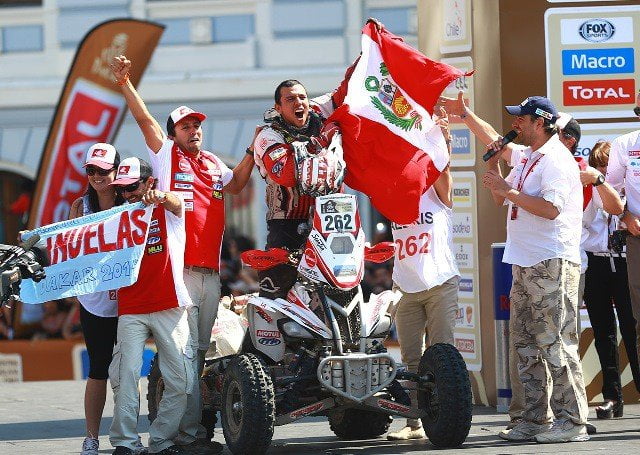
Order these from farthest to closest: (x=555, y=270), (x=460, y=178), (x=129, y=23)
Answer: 1. (x=129, y=23)
2. (x=460, y=178)
3. (x=555, y=270)

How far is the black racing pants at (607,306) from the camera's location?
10.2 meters

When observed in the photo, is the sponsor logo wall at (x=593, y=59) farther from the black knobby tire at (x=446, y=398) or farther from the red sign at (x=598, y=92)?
the black knobby tire at (x=446, y=398)

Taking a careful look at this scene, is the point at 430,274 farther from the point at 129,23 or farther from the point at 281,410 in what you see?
the point at 129,23

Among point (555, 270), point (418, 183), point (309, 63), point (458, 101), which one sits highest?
point (309, 63)

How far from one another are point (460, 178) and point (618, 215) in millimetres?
1656

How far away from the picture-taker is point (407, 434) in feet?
30.6

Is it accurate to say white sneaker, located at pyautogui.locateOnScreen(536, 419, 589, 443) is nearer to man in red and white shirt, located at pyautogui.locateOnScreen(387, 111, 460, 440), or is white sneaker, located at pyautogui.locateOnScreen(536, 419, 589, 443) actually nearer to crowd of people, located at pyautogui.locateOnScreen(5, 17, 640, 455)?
crowd of people, located at pyautogui.locateOnScreen(5, 17, 640, 455)

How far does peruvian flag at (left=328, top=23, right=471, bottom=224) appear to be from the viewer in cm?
912

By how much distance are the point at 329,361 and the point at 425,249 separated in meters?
1.38

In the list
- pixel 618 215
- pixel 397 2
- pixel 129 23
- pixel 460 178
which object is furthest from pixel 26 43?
pixel 618 215

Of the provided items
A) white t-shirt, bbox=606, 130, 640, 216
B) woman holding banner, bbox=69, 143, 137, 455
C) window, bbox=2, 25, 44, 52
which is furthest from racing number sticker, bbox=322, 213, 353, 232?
window, bbox=2, 25, 44, 52

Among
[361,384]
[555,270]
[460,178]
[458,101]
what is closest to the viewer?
[361,384]

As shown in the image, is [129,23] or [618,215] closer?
[618,215]

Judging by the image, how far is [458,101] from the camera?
9586 millimetres
